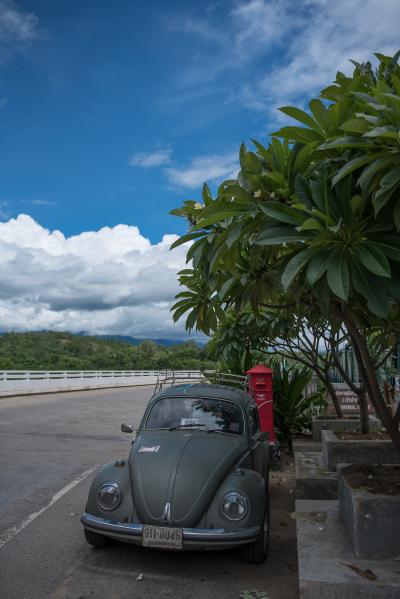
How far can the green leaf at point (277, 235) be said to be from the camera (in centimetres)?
286

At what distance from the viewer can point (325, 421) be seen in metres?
8.67

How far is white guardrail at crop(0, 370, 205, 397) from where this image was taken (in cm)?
2427

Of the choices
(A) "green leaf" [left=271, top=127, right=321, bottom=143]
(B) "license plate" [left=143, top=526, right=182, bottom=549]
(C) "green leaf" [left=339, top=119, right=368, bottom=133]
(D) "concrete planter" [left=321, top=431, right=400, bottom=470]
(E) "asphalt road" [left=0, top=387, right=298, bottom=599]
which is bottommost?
(E) "asphalt road" [left=0, top=387, right=298, bottom=599]

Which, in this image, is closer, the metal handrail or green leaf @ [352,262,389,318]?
green leaf @ [352,262,389,318]

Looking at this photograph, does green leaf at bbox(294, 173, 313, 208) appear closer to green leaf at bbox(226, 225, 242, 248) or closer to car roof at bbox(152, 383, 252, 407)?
green leaf at bbox(226, 225, 242, 248)

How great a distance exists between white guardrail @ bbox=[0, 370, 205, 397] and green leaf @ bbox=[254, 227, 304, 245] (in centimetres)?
1446

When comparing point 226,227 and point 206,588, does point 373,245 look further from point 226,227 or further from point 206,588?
point 206,588

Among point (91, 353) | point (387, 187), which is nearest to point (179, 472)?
point (387, 187)

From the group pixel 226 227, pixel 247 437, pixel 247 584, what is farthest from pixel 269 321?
pixel 226 227

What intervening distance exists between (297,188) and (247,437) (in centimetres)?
329

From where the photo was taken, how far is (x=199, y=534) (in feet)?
13.6

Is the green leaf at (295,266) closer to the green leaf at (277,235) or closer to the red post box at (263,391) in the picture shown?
the green leaf at (277,235)

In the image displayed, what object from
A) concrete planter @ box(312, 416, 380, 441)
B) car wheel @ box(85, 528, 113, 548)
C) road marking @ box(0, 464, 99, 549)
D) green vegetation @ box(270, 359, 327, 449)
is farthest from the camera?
green vegetation @ box(270, 359, 327, 449)

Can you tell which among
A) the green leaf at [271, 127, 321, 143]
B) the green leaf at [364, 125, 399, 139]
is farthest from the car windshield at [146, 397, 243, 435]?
the green leaf at [364, 125, 399, 139]
